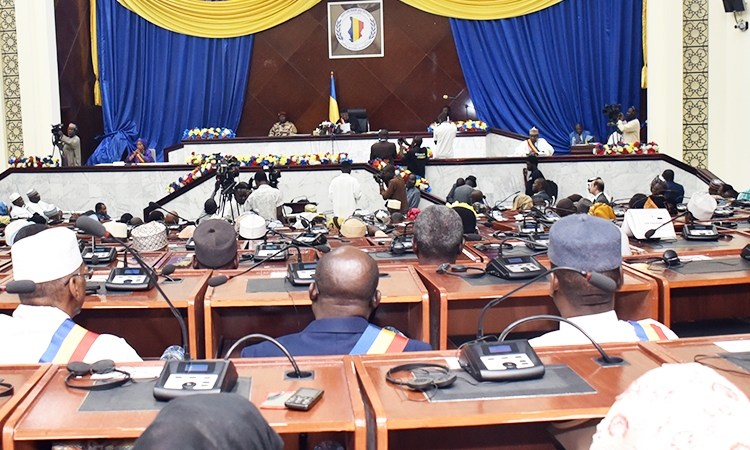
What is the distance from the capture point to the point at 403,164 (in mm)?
10758

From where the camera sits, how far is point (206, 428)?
1055mm

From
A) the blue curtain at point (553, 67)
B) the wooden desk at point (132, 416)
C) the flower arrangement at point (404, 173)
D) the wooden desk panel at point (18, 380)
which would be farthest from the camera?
the blue curtain at point (553, 67)

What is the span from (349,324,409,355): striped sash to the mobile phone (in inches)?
21.2

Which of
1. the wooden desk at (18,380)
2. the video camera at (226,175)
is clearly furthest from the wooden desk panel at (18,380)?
the video camera at (226,175)

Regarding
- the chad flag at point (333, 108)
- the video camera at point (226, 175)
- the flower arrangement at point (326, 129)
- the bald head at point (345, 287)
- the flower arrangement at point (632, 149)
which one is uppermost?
the chad flag at point (333, 108)

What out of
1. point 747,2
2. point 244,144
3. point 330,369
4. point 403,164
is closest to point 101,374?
point 330,369

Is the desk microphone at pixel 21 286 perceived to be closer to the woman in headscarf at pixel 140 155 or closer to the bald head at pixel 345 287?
the bald head at pixel 345 287

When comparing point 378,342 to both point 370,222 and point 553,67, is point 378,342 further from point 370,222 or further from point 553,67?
point 553,67

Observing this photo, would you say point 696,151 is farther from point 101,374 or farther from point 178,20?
point 101,374

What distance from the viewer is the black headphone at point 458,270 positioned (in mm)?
3490

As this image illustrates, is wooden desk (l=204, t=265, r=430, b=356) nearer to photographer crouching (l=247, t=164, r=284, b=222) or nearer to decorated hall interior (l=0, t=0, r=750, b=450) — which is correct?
decorated hall interior (l=0, t=0, r=750, b=450)

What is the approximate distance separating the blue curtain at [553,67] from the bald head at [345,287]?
42.6ft

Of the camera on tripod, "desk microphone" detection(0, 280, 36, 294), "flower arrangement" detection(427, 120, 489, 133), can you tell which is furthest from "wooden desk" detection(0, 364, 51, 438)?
"flower arrangement" detection(427, 120, 489, 133)

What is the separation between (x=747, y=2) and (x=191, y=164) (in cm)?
765
